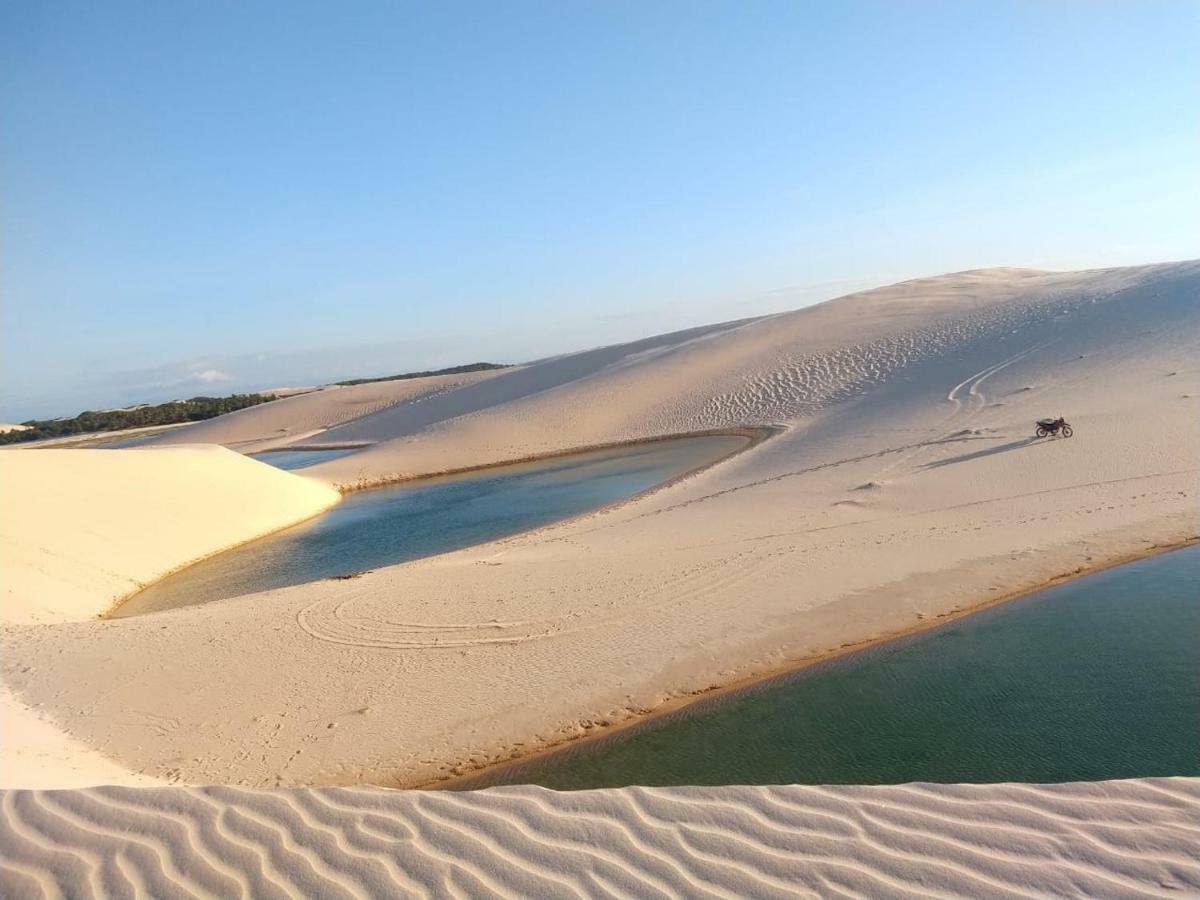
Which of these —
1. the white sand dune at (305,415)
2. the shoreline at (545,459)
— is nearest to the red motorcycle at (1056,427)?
the shoreline at (545,459)

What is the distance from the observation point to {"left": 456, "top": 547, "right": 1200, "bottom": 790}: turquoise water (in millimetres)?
4746

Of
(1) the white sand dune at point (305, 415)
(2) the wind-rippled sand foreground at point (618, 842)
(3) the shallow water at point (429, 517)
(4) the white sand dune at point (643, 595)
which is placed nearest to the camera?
(2) the wind-rippled sand foreground at point (618, 842)

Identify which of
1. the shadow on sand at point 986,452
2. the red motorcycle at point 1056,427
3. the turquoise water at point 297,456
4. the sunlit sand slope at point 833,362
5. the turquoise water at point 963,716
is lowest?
the turquoise water at point 963,716

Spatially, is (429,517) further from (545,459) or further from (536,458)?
(536,458)

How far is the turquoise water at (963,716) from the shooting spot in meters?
4.75

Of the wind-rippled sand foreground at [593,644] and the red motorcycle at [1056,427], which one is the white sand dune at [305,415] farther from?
the red motorcycle at [1056,427]

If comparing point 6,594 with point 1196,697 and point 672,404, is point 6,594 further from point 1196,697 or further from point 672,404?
point 672,404

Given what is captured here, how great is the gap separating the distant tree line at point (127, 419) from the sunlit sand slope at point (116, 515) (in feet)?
145

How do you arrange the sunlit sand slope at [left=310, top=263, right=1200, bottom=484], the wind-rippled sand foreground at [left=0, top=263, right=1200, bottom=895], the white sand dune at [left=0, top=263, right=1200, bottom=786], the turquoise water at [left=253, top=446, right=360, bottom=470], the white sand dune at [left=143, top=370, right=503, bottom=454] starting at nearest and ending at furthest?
the wind-rippled sand foreground at [left=0, top=263, right=1200, bottom=895] → the white sand dune at [left=0, top=263, right=1200, bottom=786] → the sunlit sand slope at [left=310, top=263, right=1200, bottom=484] → the turquoise water at [left=253, top=446, right=360, bottom=470] → the white sand dune at [left=143, top=370, right=503, bottom=454]

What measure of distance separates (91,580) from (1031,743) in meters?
13.5

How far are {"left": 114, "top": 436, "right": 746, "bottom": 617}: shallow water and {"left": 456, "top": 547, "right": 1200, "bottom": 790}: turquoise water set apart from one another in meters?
8.24

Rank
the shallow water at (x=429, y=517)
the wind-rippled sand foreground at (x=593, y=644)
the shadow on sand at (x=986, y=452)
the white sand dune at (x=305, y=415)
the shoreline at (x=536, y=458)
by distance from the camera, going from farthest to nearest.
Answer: the white sand dune at (x=305, y=415) → the shoreline at (x=536, y=458) → the shallow water at (x=429, y=517) → the shadow on sand at (x=986, y=452) → the wind-rippled sand foreground at (x=593, y=644)

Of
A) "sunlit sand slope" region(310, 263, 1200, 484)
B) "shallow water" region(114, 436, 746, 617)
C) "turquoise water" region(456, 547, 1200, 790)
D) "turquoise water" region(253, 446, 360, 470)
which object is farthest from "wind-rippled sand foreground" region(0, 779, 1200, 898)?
"turquoise water" region(253, 446, 360, 470)

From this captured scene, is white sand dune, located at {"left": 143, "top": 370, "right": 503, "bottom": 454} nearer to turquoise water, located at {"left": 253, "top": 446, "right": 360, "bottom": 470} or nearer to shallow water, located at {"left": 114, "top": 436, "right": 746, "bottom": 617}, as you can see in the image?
turquoise water, located at {"left": 253, "top": 446, "right": 360, "bottom": 470}
